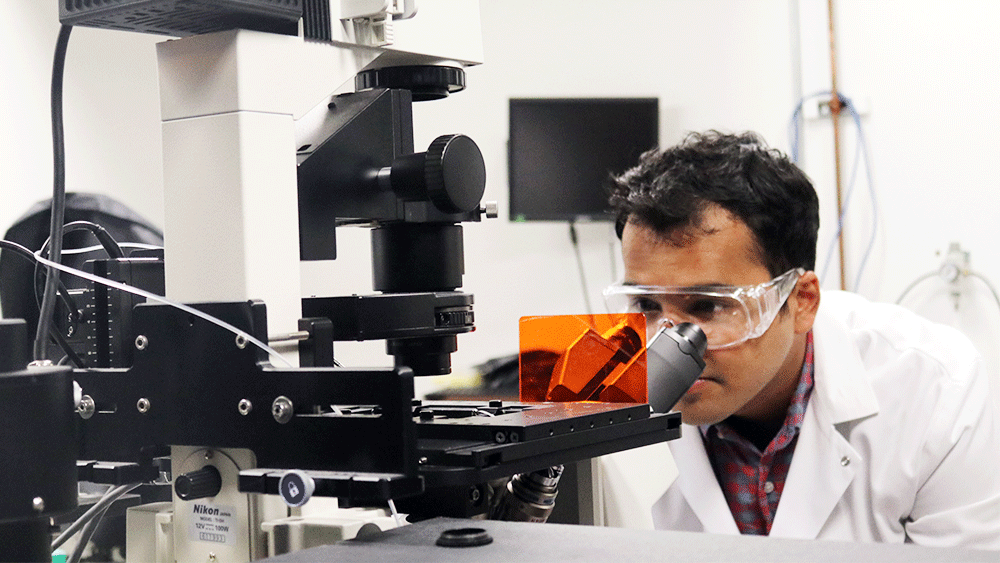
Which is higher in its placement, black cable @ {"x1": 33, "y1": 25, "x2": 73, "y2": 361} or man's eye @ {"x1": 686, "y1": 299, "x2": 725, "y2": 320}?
black cable @ {"x1": 33, "y1": 25, "x2": 73, "y2": 361}

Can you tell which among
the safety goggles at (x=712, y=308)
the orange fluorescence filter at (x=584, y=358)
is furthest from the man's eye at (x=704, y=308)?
the orange fluorescence filter at (x=584, y=358)

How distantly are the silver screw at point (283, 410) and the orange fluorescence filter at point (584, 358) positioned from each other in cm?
27

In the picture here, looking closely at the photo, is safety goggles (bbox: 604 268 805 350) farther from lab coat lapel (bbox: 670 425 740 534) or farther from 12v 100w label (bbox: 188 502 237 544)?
12v 100w label (bbox: 188 502 237 544)

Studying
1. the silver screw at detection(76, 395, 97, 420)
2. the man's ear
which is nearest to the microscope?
the silver screw at detection(76, 395, 97, 420)

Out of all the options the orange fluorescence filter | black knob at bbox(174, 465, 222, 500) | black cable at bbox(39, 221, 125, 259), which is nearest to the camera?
black knob at bbox(174, 465, 222, 500)

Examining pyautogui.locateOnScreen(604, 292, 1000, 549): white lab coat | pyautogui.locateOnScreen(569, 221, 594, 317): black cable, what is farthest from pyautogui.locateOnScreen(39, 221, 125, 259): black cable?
pyautogui.locateOnScreen(569, 221, 594, 317): black cable

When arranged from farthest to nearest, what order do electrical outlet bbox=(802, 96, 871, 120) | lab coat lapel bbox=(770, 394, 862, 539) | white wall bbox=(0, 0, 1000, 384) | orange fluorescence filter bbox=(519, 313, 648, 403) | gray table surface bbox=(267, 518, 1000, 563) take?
electrical outlet bbox=(802, 96, 871, 120) < white wall bbox=(0, 0, 1000, 384) < lab coat lapel bbox=(770, 394, 862, 539) < orange fluorescence filter bbox=(519, 313, 648, 403) < gray table surface bbox=(267, 518, 1000, 563)

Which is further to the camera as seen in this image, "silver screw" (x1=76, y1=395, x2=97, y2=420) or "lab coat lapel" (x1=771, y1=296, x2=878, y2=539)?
"lab coat lapel" (x1=771, y1=296, x2=878, y2=539)

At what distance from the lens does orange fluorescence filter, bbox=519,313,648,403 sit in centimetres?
84

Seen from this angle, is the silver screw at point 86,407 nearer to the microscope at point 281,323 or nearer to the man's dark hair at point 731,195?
the microscope at point 281,323

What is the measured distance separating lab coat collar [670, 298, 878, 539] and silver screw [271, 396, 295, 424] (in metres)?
1.17

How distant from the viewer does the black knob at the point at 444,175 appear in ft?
2.60

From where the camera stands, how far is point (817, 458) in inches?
66.1

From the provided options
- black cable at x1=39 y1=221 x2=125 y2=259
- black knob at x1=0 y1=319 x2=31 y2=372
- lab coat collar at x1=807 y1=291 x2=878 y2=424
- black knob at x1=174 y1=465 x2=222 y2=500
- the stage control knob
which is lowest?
lab coat collar at x1=807 y1=291 x2=878 y2=424
